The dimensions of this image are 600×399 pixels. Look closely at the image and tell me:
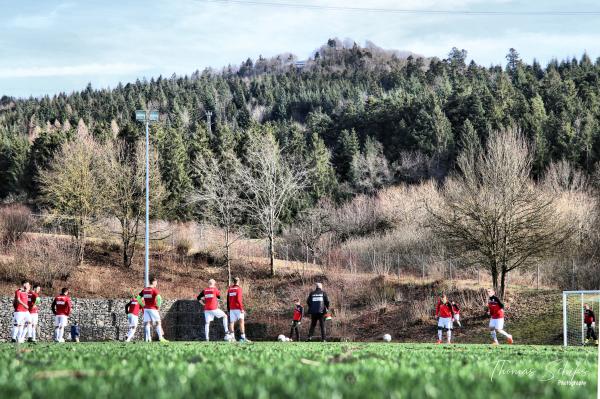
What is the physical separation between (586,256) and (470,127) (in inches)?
1593

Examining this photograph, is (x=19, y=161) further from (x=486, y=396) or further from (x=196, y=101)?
(x=486, y=396)

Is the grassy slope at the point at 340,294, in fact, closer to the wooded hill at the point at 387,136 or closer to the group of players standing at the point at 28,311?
the wooded hill at the point at 387,136

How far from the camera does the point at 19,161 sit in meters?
94.4

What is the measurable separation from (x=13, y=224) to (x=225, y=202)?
20132 millimetres

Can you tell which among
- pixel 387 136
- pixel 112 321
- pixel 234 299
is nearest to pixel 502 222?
pixel 234 299

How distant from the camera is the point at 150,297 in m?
24.3

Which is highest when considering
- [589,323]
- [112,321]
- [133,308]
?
[133,308]

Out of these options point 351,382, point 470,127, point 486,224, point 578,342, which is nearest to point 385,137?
point 470,127

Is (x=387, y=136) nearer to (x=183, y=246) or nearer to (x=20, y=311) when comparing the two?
(x=183, y=246)

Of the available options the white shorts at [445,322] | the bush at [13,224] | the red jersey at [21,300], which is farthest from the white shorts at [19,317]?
the bush at [13,224]

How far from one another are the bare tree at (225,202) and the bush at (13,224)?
15610mm

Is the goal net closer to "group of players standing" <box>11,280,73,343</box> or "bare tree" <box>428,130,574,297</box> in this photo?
"bare tree" <box>428,130,574,297</box>

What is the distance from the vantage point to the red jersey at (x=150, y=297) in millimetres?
24234

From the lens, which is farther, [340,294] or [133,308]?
[340,294]
